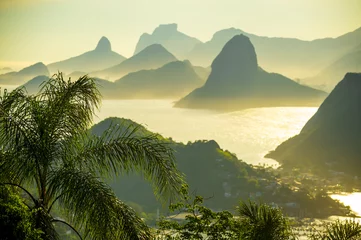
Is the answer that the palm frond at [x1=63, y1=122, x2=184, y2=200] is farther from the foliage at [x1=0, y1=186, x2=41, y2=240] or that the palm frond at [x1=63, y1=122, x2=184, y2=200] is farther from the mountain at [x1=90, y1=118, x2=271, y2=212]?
the mountain at [x1=90, y1=118, x2=271, y2=212]

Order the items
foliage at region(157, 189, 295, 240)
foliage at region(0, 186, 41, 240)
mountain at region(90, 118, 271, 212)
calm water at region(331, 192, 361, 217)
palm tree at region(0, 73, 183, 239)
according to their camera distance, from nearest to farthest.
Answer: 1. foliage at region(0, 186, 41, 240)
2. palm tree at region(0, 73, 183, 239)
3. foliage at region(157, 189, 295, 240)
4. calm water at region(331, 192, 361, 217)
5. mountain at region(90, 118, 271, 212)

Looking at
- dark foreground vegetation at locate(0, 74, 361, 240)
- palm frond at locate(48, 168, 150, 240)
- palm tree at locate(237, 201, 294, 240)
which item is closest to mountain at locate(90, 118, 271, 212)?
palm tree at locate(237, 201, 294, 240)

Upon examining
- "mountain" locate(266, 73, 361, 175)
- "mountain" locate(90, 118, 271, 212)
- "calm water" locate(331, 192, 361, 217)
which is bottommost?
"calm water" locate(331, 192, 361, 217)

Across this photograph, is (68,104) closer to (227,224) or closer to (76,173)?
(76,173)

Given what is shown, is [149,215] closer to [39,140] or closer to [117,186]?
[117,186]

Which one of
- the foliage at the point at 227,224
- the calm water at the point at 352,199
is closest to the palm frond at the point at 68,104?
the foliage at the point at 227,224

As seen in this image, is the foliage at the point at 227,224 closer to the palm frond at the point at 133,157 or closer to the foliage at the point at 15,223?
the palm frond at the point at 133,157

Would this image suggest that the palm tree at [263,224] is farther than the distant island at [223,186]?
No

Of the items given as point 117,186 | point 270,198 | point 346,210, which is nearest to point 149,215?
point 117,186
